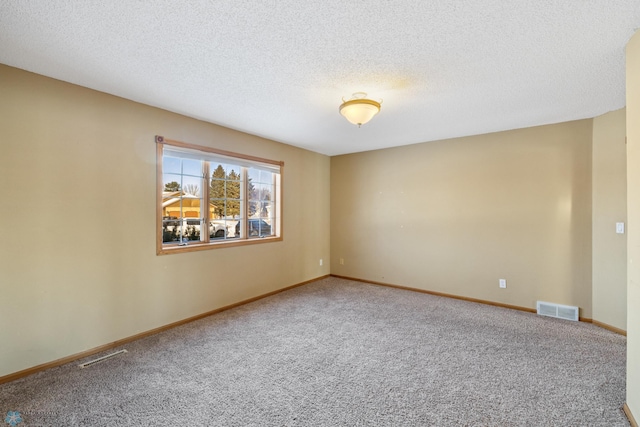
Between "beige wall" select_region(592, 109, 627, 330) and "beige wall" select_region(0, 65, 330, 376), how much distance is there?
457 cm

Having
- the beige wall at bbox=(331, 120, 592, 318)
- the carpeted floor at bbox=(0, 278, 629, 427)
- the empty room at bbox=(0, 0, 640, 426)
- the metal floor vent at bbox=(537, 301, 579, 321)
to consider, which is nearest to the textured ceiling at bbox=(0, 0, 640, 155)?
the empty room at bbox=(0, 0, 640, 426)

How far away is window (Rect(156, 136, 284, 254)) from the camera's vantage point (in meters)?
3.23

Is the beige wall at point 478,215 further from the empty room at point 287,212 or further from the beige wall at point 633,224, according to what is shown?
the beige wall at point 633,224

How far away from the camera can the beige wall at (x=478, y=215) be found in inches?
136

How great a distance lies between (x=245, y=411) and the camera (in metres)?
1.83

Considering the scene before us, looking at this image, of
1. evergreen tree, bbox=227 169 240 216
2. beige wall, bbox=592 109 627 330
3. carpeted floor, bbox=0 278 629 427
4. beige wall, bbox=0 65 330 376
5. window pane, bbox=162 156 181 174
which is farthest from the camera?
evergreen tree, bbox=227 169 240 216

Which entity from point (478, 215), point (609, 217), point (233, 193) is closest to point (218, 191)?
point (233, 193)

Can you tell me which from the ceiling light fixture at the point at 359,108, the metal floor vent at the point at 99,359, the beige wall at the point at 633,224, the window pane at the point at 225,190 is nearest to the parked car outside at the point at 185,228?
the window pane at the point at 225,190

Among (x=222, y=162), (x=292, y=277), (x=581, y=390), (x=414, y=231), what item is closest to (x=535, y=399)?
(x=581, y=390)

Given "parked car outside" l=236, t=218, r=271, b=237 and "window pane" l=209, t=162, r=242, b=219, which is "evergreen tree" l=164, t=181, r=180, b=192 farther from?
"parked car outside" l=236, t=218, r=271, b=237

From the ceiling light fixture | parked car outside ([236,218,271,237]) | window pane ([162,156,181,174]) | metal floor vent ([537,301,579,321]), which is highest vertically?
the ceiling light fixture

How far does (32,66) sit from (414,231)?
474 cm

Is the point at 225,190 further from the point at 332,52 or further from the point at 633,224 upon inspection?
the point at 633,224

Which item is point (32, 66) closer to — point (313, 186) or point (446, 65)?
point (446, 65)
